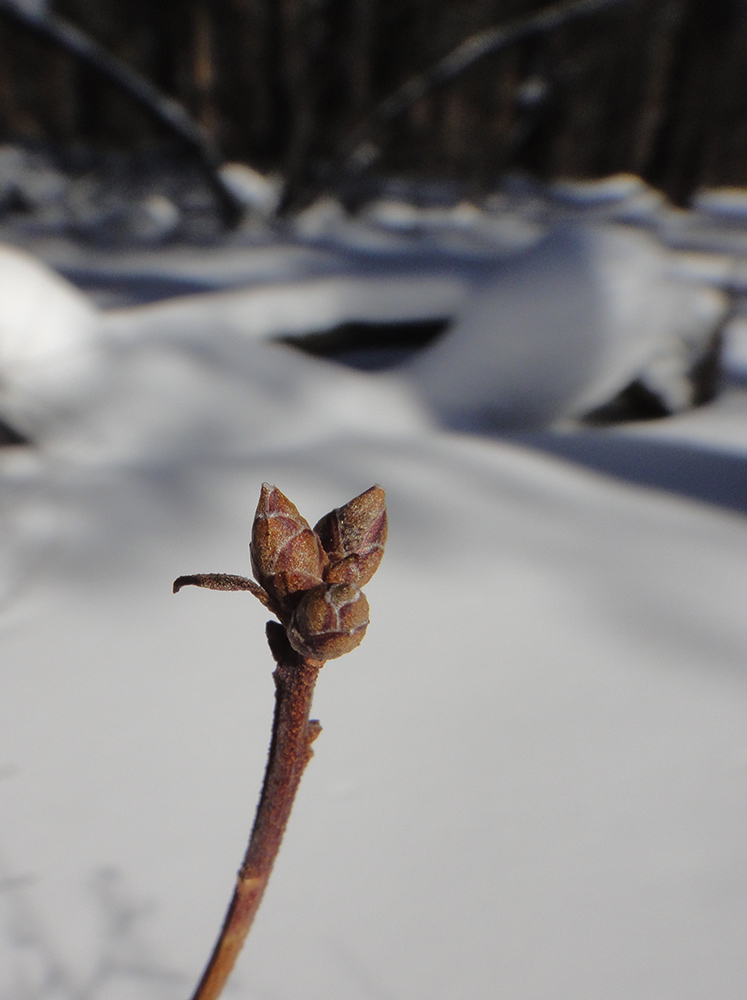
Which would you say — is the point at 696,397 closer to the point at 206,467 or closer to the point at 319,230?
the point at 206,467

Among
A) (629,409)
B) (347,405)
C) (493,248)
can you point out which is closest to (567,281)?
(629,409)

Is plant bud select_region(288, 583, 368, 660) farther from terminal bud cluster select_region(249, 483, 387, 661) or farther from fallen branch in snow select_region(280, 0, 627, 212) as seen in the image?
fallen branch in snow select_region(280, 0, 627, 212)

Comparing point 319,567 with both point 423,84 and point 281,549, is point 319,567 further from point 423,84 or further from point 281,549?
point 423,84

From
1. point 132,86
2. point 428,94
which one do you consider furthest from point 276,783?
point 428,94

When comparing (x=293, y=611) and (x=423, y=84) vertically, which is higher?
(x=423, y=84)

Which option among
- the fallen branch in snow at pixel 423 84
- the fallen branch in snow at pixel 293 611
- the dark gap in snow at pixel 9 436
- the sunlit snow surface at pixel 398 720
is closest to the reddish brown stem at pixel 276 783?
the fallen branch in snow at pixel 293 611

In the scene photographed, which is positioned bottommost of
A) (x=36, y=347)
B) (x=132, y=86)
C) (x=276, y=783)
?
(x=36, y=347)
